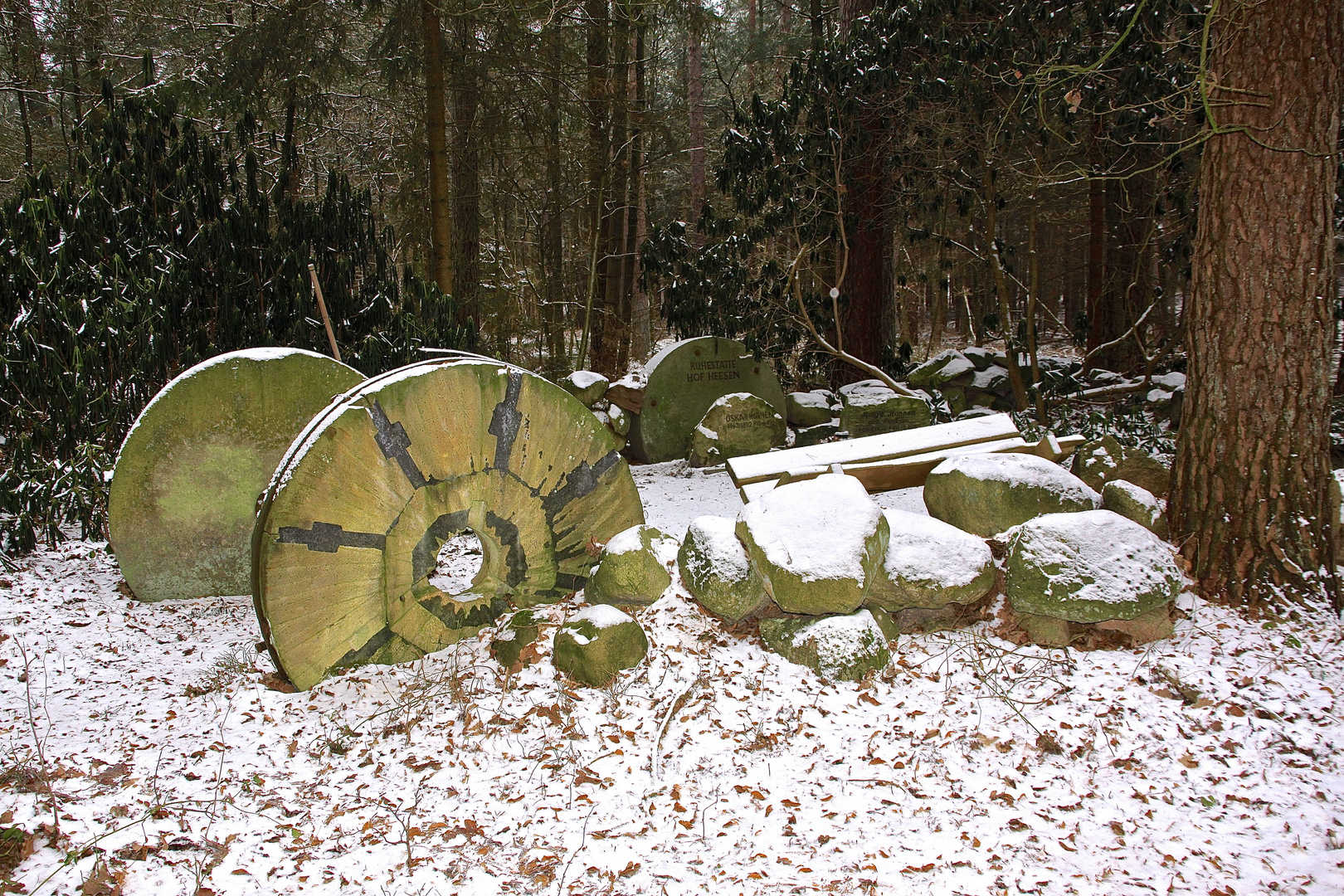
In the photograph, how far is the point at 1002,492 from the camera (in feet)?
14.3

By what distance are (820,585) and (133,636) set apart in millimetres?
3415

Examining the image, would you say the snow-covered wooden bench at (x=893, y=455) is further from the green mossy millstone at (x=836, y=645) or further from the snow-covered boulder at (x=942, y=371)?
the snow-covered boulder at (x=942, y=371)

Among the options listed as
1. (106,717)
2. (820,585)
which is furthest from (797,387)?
(106,717)

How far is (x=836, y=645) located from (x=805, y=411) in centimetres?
513

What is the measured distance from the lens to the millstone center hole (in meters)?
4.57

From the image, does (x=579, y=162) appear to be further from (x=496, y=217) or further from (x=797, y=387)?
(x=797, y=387)

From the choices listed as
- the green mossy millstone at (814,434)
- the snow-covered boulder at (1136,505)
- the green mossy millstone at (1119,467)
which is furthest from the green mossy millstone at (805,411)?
the snow-covered boulder at (1136,505)

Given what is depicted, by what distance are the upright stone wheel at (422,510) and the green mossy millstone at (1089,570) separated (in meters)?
1.95

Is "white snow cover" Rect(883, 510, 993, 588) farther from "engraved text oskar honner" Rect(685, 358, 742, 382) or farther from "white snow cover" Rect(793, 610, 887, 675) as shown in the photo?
"engraved text oskar honner" Rect(685, 358, 742, 382)

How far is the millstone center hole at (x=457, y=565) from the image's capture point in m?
4.57

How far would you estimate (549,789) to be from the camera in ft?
8.98

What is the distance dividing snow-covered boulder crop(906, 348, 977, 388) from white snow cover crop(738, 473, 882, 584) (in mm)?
5515

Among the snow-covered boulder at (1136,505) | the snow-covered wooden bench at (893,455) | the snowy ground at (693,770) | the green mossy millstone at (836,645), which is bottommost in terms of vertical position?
the snowy ground at (693,770)

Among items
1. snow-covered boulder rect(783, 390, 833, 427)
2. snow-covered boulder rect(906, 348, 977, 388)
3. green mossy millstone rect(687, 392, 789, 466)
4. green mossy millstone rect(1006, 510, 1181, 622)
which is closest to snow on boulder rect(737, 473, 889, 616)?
green mossy millstone rect(1006, 510, 1181, 622)
